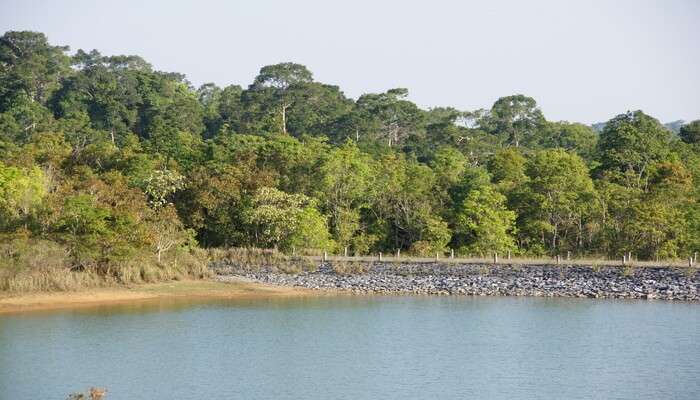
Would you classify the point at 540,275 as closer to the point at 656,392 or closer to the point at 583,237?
the point at 583,237

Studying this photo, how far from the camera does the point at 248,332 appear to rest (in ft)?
128

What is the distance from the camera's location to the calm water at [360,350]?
29.1 metres

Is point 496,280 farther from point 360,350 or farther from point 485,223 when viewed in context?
point 360,350

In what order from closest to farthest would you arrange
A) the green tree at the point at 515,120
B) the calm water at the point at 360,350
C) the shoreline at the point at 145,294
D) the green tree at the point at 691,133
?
the calm water at the point at 360,350 → the shoreline at the point at 145,294 → the green tree at the point at 691,133 → the green tree at the point at 515,120

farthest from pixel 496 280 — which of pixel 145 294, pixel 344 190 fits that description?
pixel 145 294

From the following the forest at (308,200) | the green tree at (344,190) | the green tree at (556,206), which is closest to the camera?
the forest at (308,200)

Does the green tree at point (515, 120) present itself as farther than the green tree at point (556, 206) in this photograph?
Yes

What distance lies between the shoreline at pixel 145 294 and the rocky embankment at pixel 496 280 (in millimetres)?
1468

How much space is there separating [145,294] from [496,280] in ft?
60.1

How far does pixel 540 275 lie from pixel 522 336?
14.4 metres

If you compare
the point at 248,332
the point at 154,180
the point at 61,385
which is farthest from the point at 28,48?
the point at 61,385

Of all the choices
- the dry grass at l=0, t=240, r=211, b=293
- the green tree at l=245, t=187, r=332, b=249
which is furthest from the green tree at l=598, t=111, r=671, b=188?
the dry grass at l=0, t=240, r=211, b=293


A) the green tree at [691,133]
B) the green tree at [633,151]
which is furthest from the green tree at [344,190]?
the green tree at [691,133]

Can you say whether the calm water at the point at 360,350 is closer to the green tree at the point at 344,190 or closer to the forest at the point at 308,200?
the forest at the point at 308,200
